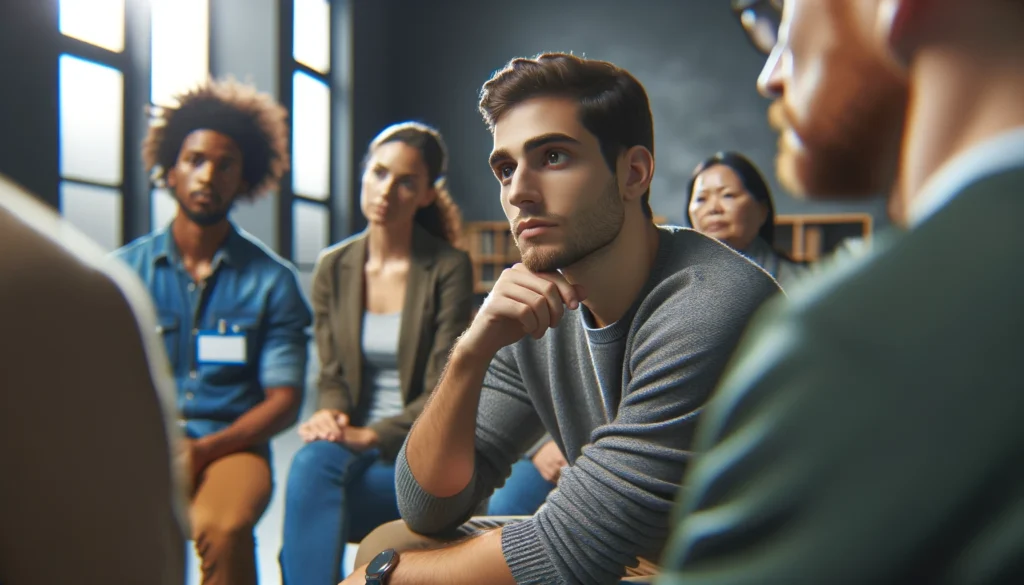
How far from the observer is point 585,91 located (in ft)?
4.87

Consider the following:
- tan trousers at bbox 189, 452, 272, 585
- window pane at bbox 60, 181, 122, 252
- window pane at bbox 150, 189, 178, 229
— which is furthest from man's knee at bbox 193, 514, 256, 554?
window pane at bbox 150, 189, 178, 229

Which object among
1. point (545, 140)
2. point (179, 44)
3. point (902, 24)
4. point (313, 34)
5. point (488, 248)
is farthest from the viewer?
point (488, 248)

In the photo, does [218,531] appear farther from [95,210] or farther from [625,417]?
[95,210]

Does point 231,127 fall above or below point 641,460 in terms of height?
above

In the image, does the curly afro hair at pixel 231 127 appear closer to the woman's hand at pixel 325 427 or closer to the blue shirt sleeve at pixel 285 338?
the blue shirt sleeve at pixel 285 338

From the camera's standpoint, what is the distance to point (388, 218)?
2742 millimetres

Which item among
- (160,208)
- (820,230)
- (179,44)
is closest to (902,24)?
(160,208)

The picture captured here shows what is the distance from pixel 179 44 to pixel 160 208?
1.41 m

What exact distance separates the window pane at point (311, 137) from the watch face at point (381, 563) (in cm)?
610

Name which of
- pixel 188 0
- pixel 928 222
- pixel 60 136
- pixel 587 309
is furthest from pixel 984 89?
pixel 188 0

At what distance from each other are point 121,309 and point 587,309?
43.4 inches

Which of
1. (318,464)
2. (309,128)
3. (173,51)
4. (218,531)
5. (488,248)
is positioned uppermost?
(173,51)

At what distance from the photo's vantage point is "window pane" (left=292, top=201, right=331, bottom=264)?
724 cm

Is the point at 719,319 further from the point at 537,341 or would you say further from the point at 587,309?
the point at 537,341
